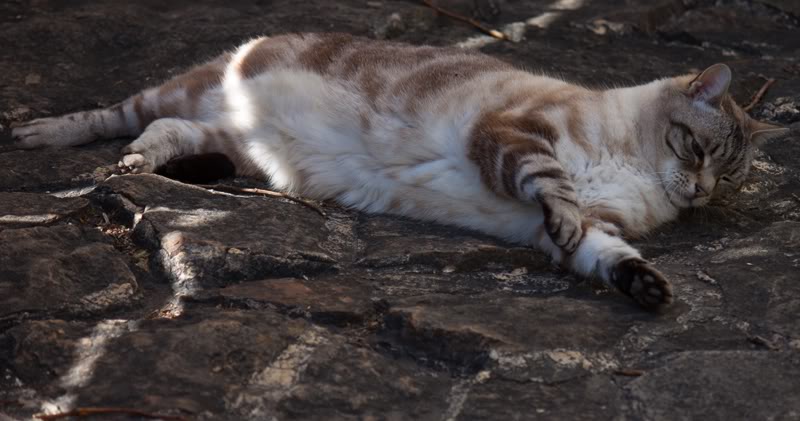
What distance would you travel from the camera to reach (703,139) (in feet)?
13.6

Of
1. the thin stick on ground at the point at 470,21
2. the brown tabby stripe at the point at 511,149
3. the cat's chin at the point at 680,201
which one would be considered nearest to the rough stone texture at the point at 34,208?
the brown tabby stripe at the point at 511,149

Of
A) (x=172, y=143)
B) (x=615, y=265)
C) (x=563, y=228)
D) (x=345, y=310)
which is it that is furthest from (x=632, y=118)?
(x=172, y=143)

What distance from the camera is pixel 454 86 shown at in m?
4.41

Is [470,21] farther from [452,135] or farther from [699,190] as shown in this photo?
[699,190]

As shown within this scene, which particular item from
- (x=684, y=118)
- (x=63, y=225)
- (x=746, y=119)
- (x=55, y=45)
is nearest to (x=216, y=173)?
(x=63, y=225)

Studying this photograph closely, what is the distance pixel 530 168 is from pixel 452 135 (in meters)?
0.53

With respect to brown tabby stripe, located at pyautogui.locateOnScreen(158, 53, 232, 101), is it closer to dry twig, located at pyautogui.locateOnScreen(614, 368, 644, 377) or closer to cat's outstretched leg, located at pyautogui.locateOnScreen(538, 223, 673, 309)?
cat's outstretched leg, located at pyautogui.locateOnScreen(538, 223, 673, 309)

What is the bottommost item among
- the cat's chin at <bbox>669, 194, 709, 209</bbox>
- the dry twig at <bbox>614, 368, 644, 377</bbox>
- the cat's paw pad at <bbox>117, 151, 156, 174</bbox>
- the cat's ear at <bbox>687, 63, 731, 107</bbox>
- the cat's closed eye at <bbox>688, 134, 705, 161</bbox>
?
the cat's chin at <bbox>669, 194, 709, 209</bbox>

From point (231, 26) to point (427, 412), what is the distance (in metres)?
3.86

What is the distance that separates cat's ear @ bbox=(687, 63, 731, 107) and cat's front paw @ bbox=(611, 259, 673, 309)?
1235mm

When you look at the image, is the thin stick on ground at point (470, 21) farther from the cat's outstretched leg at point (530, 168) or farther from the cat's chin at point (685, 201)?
the cat's chin at point (685, 201)

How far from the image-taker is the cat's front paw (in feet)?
10.3

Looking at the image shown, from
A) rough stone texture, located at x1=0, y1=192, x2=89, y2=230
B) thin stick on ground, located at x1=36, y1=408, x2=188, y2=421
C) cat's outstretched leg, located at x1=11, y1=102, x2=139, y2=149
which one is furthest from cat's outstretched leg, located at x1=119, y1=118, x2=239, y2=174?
thin stick on ground, located at x1=36, y1=408, x2=188, y2=421

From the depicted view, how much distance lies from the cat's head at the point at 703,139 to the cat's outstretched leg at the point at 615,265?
487mm
